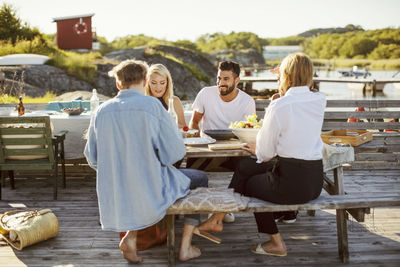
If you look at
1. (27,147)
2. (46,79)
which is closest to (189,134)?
(27,147)

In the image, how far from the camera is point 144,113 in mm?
2727

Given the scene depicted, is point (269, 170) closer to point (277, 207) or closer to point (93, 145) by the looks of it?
point (277, 207)

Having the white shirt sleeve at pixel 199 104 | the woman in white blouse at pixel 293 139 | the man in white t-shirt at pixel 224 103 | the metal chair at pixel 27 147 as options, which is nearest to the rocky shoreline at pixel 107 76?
the metal chair at pixel 27 147

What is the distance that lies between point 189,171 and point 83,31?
91.2 ft

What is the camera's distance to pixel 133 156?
2.78 metres

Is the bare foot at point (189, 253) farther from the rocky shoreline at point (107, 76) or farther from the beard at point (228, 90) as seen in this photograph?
the rocky shoreline at point (107, 76)

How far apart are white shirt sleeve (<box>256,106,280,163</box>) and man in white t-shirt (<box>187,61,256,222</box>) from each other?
1304mm

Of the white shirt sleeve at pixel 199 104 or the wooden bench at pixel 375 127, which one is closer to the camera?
the white shirt sleeve at pixel 199 104

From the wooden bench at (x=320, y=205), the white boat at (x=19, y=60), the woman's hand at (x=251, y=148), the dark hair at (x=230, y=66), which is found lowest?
the wooden bench at (x=320, y=205)

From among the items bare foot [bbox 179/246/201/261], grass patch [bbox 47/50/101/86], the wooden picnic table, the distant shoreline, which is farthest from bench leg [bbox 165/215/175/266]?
the distant shoreline

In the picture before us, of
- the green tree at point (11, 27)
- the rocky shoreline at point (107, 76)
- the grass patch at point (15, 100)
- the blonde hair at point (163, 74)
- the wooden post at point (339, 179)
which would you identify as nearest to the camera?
the wooden post at point (339, 179)

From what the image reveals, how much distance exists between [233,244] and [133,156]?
1.28 m

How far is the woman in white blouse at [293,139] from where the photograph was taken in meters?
2.78

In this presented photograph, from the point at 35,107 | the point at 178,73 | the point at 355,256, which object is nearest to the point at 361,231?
the point at 355,256
